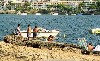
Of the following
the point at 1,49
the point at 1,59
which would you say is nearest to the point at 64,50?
the point at 1,49

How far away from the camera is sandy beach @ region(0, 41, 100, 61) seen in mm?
24364

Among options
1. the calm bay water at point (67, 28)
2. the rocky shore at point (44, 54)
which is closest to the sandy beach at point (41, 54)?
the rocky shore at point (44, 54)

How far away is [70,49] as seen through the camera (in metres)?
29.0

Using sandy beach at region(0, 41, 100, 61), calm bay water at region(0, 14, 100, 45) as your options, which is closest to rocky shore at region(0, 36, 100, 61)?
sandy beach at region(0, 41, 100, 61)

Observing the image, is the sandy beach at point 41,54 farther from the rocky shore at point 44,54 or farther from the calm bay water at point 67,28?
the calm bay water at point 67,28

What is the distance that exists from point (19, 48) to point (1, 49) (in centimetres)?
144

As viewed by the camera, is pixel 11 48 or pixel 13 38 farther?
pixel 13 38

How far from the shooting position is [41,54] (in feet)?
84.8

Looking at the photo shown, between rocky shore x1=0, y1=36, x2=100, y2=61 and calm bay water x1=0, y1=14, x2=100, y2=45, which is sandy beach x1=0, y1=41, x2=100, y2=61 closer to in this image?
rocky shore x1=0, y1=36, x2=100, y2=61

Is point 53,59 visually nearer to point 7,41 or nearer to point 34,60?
point 34,60

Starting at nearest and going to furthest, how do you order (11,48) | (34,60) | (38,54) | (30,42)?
(34,60) < (38,54) < (11,48) < (30,42)

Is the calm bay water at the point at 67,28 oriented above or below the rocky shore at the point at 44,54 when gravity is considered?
below

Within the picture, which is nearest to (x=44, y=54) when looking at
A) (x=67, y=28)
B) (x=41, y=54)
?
(x=41, y=54)

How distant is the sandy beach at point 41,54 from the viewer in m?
24.4
